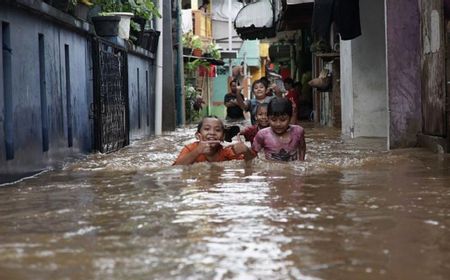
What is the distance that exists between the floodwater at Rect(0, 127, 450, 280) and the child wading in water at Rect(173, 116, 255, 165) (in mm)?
246

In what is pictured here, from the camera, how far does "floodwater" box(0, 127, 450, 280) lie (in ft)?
9.28

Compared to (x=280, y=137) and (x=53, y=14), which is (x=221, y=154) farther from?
(x=53, y=14)

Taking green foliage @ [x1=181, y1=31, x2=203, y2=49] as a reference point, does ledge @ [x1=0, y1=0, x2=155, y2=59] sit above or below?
below

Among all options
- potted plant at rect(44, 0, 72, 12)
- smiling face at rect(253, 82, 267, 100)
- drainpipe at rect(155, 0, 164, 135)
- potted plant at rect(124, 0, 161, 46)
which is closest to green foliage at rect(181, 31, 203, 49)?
drainpipe at rect(155, 0, 164, 135)

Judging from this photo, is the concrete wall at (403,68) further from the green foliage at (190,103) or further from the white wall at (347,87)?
the green foliage at (190,103)

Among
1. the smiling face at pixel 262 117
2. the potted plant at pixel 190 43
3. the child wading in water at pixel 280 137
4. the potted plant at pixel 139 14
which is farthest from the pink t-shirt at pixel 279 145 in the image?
the potted plant at pixel 190 43

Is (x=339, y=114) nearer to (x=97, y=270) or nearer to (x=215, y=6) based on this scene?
(x=97, y=270)

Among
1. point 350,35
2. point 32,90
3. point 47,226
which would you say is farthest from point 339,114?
point 47,226

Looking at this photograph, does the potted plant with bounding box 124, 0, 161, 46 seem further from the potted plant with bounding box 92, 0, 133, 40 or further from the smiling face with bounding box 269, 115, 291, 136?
the smiling face with bounding box 269, 115, 291, 136

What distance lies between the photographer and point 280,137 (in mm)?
7535

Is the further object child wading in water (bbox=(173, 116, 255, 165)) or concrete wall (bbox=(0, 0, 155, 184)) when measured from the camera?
child wading in water (bbox=(173, 116, 255, 165))

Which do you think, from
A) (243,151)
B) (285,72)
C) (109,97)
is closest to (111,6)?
(109,97)

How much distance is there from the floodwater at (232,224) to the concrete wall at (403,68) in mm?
2458

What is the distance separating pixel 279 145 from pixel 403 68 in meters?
2.60
